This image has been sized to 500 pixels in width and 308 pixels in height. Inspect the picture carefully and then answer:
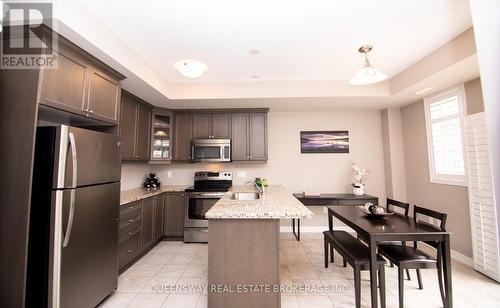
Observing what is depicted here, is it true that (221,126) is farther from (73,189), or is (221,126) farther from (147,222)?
(73,189)

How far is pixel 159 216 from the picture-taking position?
343 cm

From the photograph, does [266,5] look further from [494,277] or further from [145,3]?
[494,277]

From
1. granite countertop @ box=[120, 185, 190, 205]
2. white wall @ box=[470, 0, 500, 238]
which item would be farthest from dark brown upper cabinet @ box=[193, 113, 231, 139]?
white wall @ box=[470, 0, 500, 238]

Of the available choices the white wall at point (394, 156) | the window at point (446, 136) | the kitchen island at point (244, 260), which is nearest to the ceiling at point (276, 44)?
the window at point (446, 136)

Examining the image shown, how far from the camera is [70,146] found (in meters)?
1.57

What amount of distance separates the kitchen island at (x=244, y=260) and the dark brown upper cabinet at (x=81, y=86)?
153 cm

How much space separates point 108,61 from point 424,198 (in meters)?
4.83

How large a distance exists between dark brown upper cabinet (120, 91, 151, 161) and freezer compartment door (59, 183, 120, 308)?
109 cm

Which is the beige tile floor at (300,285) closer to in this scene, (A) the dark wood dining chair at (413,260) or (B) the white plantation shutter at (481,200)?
(B) the white plantation shutter at (481,200)

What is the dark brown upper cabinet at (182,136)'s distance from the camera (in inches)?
154

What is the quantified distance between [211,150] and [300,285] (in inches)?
98.6

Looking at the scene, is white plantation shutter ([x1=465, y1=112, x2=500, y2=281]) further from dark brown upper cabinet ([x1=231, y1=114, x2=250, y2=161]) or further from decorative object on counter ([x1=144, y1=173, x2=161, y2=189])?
decorative object on counter ([x1=144, y1=173, x2=161, y2=189])

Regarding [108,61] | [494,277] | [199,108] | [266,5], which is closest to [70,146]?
[108,61]

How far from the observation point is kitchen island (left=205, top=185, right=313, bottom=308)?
168cm
